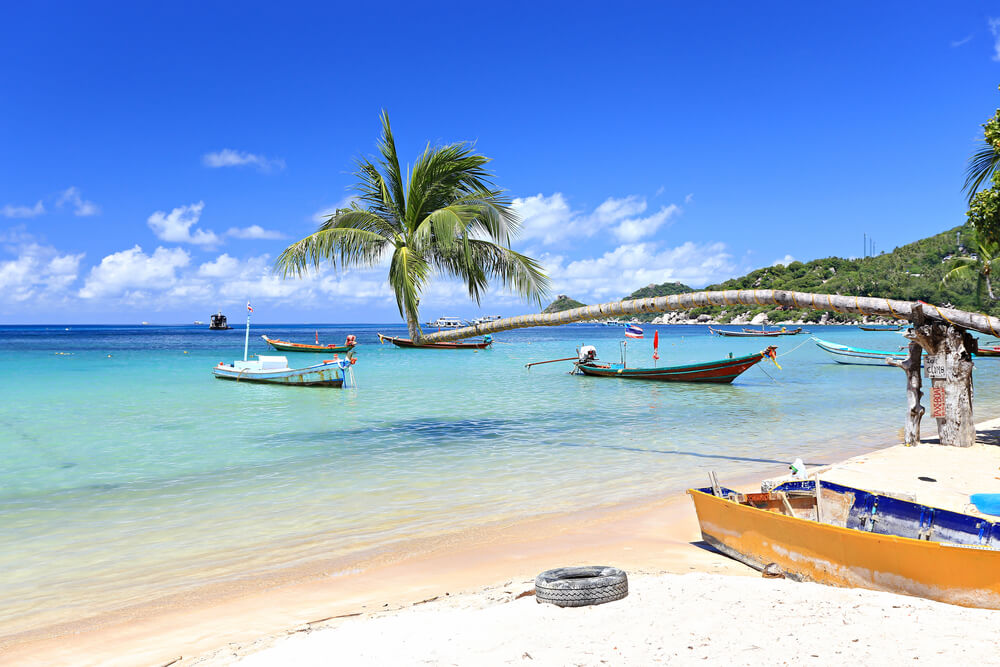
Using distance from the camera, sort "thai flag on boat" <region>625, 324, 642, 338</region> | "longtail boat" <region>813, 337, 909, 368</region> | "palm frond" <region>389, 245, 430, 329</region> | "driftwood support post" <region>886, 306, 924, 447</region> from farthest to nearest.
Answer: "longtail boat" <region>813, 337, 909, 368</region> < "thai flag on boat" <region>625, 324, 642, 338</region> < "driftwood support post" <region>886, 306, 924, 447</region> < "palm frond" <region>389, 245, 430, 329</region>

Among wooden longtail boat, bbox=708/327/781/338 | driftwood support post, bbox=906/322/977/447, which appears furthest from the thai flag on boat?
wooden longtail boat, bbox=708/327/781/338

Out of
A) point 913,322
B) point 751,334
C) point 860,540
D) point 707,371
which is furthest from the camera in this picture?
point 751,334

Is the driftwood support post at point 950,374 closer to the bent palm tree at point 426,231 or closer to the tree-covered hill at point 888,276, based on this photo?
the bent palm tree at point 426,231

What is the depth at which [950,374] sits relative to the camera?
10719 mm

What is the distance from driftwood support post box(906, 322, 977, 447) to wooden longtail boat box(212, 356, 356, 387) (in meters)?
20.4

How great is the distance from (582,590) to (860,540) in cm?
240

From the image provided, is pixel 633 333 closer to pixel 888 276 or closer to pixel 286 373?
pixel 286 373

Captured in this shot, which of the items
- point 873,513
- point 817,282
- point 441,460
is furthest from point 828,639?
point 817,282

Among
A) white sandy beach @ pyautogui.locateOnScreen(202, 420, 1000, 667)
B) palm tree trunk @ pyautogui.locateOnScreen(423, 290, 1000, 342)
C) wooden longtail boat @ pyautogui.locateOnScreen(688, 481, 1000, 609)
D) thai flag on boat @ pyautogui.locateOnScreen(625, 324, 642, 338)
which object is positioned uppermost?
palm tree trunk @ pyautogui.locateOnScreen(423, 290, 1000, 342)

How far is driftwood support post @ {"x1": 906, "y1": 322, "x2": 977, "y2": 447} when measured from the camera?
10.6 meters

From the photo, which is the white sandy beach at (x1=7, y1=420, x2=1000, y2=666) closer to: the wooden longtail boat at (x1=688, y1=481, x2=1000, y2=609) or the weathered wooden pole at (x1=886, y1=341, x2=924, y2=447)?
the wooden longtail boat at (x1=688, y1=481, x2=1000, y2=609)

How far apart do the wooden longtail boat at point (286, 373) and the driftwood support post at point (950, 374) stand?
2038 cm

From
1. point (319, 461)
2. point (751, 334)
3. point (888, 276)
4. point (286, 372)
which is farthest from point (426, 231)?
point (888, 276)

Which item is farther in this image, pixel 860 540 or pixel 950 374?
pixel 950 374
